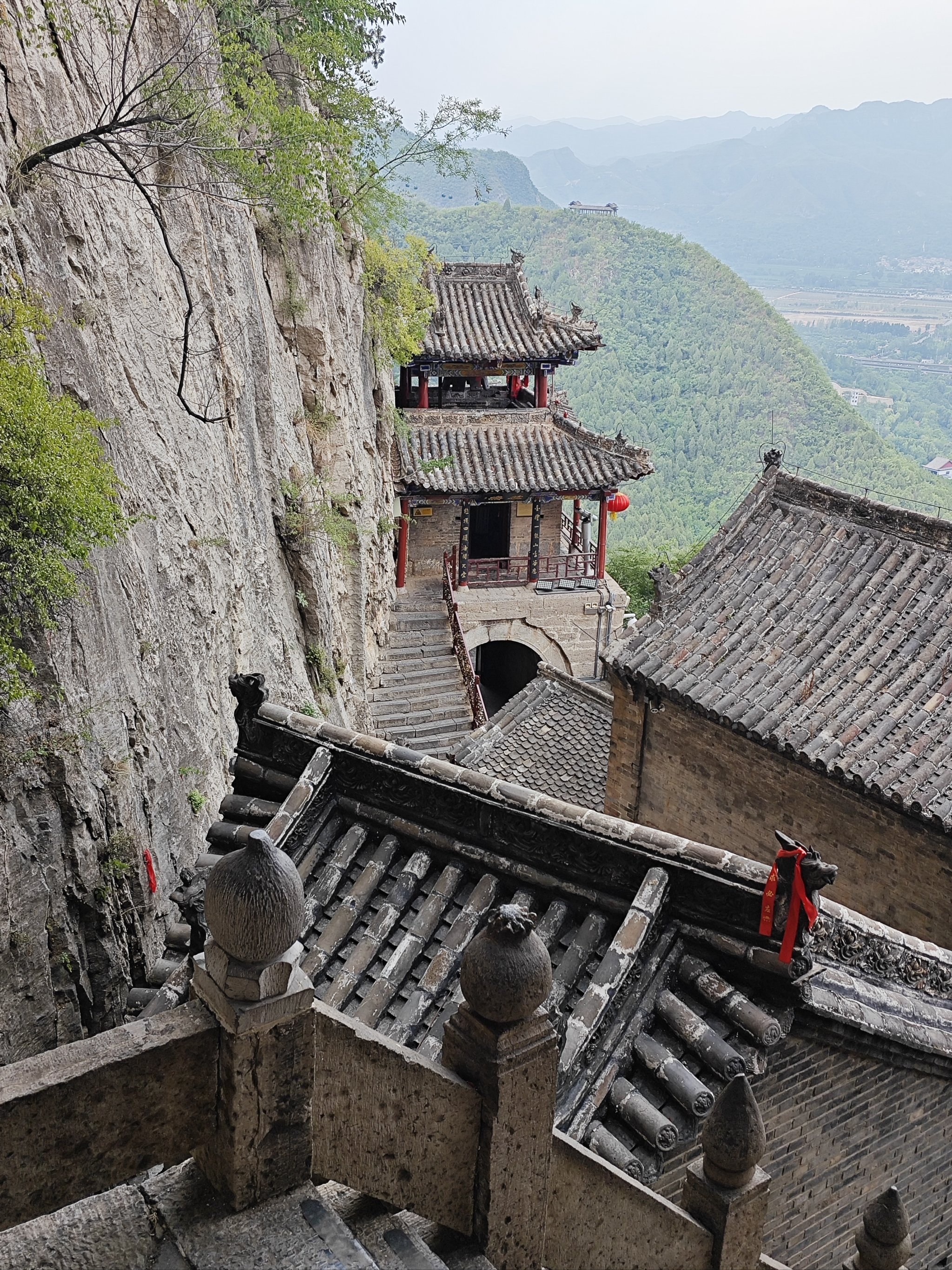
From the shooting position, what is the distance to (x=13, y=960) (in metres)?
7.15

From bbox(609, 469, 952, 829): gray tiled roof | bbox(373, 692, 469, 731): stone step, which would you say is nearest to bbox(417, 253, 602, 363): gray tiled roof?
bbox(373, 692, 469, 731): stone step

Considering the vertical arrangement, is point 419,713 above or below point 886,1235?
below

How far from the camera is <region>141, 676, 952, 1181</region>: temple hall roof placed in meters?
4.89

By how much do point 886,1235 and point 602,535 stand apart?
24.3m

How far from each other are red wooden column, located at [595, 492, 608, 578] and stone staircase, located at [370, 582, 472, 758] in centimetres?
483

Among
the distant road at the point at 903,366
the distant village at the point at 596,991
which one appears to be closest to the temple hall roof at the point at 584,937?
the distant village at the point at 596,991

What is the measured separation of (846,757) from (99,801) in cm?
787

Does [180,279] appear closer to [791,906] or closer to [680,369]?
[791,906]

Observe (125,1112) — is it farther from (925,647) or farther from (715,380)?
(715,380)

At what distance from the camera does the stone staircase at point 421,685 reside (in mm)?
22938

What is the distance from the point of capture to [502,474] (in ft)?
89.4

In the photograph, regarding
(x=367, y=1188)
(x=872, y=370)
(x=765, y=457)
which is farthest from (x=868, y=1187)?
(x=872, y=370)

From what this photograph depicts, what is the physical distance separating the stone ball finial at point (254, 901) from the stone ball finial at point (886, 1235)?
3.83 meters

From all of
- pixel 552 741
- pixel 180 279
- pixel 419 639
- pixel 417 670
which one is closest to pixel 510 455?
pixel 419 639
